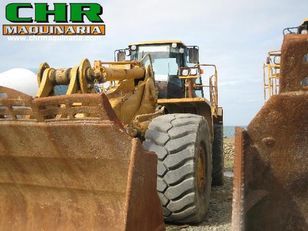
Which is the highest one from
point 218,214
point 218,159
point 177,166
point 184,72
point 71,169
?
point 184,72

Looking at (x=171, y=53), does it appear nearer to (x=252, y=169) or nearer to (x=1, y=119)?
(x=1, y=119)

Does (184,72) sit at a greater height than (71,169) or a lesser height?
greater

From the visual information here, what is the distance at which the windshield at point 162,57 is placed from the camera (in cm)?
715

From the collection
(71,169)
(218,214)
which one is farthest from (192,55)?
(71,169)

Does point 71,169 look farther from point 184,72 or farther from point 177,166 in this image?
point 184,72

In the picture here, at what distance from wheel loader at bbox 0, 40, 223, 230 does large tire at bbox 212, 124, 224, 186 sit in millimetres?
2443

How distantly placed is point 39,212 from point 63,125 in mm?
981

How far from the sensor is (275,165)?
231cm

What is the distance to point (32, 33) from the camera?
9.26 meters

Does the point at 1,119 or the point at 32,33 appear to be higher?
the point at 32,33

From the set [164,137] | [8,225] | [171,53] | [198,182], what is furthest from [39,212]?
[171,53]

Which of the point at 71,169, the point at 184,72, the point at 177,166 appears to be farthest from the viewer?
the point at 184,72

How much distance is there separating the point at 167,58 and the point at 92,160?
441 cm

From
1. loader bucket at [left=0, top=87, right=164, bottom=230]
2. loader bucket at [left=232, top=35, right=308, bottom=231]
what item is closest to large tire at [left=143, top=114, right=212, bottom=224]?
loader bucket at [left=0, top=87, right=164, bottom=230]
